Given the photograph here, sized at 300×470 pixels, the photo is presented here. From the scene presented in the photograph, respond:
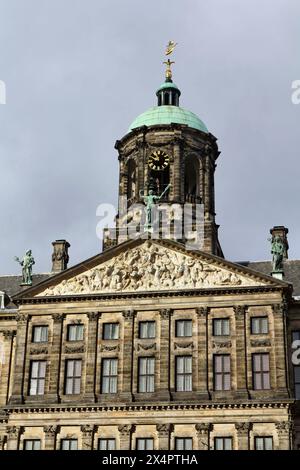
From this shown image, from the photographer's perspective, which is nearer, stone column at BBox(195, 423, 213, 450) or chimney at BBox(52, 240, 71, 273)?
stone column at BBox(195, 423, 213, 450)

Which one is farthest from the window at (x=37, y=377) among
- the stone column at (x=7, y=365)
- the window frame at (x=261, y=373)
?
the window frame at (x=261, y=373)

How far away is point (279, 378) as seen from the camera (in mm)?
41031

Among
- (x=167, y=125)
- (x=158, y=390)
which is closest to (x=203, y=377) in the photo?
(x=158, y=390)

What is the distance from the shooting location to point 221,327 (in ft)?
140

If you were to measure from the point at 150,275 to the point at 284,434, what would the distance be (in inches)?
390

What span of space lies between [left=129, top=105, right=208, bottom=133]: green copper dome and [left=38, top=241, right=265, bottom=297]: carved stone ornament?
8.88 metres

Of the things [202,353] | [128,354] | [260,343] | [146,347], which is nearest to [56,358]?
[128,354]

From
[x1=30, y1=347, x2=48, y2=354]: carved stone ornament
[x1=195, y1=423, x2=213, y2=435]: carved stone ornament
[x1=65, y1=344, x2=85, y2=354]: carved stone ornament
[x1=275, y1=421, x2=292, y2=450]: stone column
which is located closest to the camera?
[x1=275, y1=421, x2=292, y2=450]: stone column

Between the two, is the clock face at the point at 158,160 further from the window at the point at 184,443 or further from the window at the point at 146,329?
the window at the point at 184,443

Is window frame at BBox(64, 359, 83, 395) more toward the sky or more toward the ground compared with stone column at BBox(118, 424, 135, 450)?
more toward the sky

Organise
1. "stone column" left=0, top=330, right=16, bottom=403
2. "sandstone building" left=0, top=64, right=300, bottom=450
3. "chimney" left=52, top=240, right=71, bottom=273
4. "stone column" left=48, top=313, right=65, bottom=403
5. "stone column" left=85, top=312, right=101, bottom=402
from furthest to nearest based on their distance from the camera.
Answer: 1. "chimney" left=52, top=240, right=71, bottom=273
2. "stone column" left=0, top=330, right=16, bottom=403
3. "stone column" left=48, top=313, right=65, bottom=403
4. "stone column" left=85, top=312, right=101, bottom=402
5. "sandstone building" left=0, top=64, right=300, bottom=450

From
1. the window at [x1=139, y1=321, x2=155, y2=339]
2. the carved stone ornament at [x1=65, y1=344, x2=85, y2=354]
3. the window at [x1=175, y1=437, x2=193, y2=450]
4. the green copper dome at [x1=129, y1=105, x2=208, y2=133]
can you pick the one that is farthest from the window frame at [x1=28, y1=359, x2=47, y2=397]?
the green copper dome at [x1=129, y1=105, x2=208, y2=133]

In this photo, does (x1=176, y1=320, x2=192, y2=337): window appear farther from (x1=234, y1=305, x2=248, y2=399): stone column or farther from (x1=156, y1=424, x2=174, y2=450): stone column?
(x1=156, y1=424, x2=174, y2=450): stone column

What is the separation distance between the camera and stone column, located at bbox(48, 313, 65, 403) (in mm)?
42875
